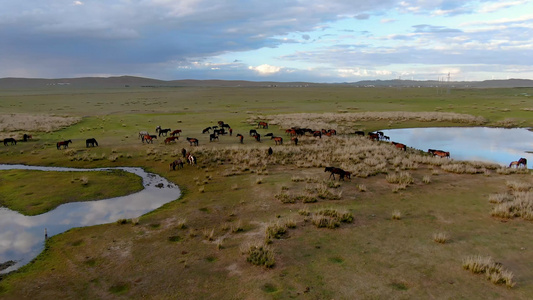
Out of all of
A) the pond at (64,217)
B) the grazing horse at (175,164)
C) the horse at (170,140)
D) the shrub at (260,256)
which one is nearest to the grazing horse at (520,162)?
the shrub at (260,256)

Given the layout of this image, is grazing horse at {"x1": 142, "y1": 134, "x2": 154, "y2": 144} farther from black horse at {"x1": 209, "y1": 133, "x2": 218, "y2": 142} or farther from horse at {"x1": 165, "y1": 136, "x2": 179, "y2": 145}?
black horse at {"x1": 209, "y1": 133, "x2": 218, "y2": 142}

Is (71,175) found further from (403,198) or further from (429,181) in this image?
(429,181)

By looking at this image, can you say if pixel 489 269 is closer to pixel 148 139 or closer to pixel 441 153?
pixel 441 153

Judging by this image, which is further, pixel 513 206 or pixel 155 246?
pixel 513 206

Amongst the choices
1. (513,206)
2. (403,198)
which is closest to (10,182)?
(403,198)

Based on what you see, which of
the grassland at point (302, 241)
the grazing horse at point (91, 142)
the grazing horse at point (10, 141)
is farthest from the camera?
the grazing horse at point (10, 141)

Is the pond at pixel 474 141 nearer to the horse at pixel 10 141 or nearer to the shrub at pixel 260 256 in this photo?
the shrub at pixel 260 256


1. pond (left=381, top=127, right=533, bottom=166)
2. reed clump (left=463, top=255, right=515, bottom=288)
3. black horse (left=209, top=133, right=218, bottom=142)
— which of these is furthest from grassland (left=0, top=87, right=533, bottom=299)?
black horse (left=209, top=133, right=218, bottom=142)
